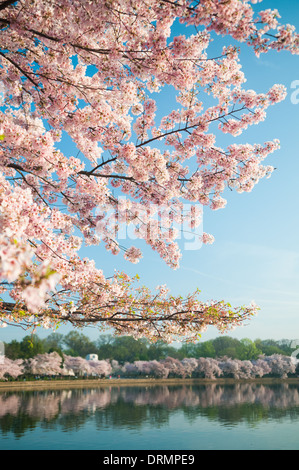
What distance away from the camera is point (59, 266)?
18.5 ft

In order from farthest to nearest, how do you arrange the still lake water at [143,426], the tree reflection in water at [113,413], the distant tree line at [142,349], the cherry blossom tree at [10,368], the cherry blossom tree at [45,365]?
the distant tree line at [142,349]
the cherry blossom tree at [45,365]
the cherry blossom tree at [10,368]
the tree reflection in water at [113,413]
the still lake water at [143,426]

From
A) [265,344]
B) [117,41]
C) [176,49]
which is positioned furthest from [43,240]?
[265,344]

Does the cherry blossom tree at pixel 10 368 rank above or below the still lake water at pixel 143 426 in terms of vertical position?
above

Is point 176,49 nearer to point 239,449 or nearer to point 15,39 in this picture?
point 15,39

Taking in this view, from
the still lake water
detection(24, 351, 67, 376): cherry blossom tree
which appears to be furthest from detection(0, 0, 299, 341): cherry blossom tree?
detection(24, 351, 67, 376): cherry blossom tree

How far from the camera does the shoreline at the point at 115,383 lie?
4831 centimetres

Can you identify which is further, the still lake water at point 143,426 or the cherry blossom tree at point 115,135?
the still lake water at point 143,426

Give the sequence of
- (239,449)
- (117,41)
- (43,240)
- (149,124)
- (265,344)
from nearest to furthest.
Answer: (43,240) → (117,41) → (149,124) → (239,449) → (265,344)

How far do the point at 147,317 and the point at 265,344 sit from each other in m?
123

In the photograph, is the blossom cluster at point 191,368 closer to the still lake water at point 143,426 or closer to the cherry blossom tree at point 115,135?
the still lake water at point 143,426

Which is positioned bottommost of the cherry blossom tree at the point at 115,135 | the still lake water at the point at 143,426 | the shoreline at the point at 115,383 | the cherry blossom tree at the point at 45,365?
the shoreline at the point at 115,383

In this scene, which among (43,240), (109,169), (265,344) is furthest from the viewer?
(265,344)

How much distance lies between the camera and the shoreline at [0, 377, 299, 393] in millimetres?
48312

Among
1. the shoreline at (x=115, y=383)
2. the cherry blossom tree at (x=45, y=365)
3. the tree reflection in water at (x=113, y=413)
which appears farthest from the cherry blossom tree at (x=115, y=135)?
the cherry blossom tree at (x=45, y=365)
